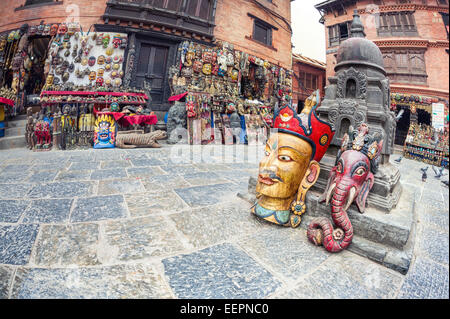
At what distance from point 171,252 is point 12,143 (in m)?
8.90

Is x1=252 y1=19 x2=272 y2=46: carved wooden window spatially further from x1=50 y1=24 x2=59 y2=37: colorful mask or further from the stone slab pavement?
the stone slab pavement

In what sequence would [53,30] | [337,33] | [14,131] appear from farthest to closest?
[337,33] < [53,30] < [14,131]

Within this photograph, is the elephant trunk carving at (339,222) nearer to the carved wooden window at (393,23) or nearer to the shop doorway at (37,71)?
the carved wooden window at (393,23)

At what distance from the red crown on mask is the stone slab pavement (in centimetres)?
103

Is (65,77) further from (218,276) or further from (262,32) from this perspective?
(262,32)

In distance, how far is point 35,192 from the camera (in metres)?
2.99

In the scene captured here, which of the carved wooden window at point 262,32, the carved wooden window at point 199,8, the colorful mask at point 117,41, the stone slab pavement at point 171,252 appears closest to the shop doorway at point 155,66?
the colorful mask at point 117,41

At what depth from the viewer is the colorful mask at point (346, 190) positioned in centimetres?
184

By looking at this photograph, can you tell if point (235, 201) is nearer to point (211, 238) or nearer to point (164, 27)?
point (211, 238)

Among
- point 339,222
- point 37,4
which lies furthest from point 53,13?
point 339,222

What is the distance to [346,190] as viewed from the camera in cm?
181

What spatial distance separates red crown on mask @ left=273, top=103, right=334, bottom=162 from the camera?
83.7 inches

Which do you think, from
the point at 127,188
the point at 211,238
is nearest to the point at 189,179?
the point at 127,188

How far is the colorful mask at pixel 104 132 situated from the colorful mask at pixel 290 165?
6607mm
